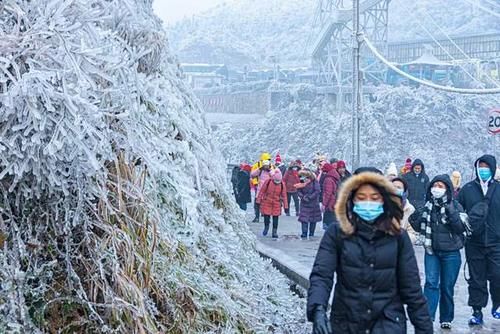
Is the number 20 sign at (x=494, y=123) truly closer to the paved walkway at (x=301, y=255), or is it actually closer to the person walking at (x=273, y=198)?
the paved walkway at (x=301, y=255)

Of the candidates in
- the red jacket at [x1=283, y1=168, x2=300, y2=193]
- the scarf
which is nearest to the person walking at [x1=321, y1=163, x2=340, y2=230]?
the red jacket at [x1=283, y1=168, x2=300, y2=193]

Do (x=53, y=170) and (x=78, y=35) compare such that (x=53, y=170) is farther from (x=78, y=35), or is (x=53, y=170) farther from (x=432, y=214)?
(x=432, y=214)

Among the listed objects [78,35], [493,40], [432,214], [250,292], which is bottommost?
[250,292]

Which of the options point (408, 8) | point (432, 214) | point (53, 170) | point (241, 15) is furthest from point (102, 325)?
point (241, 15)

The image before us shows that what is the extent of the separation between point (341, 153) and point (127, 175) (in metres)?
42.6

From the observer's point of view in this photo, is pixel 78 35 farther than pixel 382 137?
No

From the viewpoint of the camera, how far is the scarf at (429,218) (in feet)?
22.9

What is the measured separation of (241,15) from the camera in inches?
4715

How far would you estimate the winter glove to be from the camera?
157 inches

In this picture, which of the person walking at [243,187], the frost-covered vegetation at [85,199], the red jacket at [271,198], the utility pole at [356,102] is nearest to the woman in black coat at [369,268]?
the frost-covered vegetation at [85,199]

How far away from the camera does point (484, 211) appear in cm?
727

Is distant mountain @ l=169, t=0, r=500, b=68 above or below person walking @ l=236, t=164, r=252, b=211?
above

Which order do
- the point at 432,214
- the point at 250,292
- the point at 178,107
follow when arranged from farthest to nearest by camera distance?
the point at 432,214 → the point at 178,107 → the point at 250,292

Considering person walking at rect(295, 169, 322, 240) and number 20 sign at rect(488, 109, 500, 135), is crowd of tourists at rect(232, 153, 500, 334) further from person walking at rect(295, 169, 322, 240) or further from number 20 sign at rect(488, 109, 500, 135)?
number 20 sign at rect(488, 109, 500, 135)
